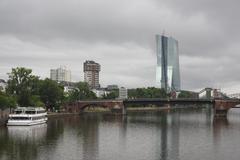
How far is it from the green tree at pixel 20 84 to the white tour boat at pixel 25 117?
1717 cm

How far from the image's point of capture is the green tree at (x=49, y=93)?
15188cm

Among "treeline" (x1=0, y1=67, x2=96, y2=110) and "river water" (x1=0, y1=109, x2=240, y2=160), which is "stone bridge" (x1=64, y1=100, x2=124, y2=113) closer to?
"treeline" (x1=0, y1=67, x2=96, y2=110)

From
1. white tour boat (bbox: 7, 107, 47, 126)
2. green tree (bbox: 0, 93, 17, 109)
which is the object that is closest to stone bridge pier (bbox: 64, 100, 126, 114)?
white tour boat (bbox: 7, 107, 47, 126)

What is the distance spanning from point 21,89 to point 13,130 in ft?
122

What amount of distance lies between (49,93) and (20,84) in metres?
25.4

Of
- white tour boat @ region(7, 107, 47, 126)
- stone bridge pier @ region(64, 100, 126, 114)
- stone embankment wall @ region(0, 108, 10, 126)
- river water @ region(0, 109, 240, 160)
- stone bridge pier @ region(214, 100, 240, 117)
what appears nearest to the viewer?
river water @ region(0, 109, 240, 160)

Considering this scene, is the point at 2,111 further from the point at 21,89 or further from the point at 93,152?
the point at 93,152

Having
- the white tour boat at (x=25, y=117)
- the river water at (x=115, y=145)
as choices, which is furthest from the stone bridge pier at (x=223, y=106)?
the white tour boat at (x=25, y=117)

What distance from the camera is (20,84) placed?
5079 inches

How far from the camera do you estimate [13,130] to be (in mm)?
93312

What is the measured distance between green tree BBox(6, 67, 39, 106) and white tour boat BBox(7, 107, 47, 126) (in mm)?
17166

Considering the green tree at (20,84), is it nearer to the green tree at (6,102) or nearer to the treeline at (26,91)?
the treeline at (26,91)

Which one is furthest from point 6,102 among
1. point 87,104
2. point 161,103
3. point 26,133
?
point 161,103

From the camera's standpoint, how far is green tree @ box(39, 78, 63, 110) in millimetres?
151875
